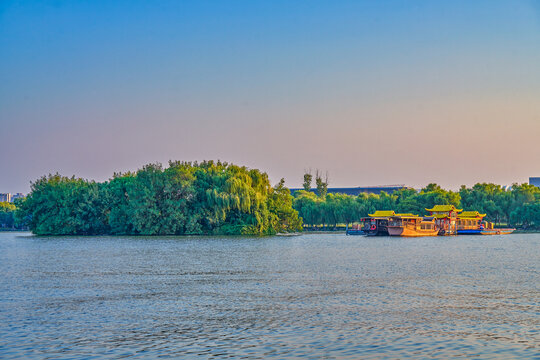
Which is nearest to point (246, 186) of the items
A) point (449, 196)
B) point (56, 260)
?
point (56, 260)

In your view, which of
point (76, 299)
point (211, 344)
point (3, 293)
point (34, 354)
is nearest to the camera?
point (34, 354)

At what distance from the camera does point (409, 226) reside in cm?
9250

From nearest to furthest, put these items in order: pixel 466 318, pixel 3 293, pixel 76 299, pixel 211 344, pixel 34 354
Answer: pixel 34 354 → pixel 211 344 → pixel 466 318 → pixel 76 299 → pixel 3 293

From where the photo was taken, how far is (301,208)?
389ft

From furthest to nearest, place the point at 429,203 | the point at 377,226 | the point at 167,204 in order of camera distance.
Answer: the point at 429,203
the point at 377,226
the point at 167,204

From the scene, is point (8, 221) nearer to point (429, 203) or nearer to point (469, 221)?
point (429, 203)

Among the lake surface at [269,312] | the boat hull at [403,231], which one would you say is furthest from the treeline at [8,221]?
the lake surface at [269,312]

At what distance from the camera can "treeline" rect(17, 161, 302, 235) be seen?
3135 inches

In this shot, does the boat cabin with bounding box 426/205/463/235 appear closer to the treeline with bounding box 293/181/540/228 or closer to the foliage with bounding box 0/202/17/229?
the treeline with bounding box 293/181/540/228

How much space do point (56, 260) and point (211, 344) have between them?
28.3m

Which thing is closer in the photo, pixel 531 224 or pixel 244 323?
pixel 244 323

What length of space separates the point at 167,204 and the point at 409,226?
118 feet

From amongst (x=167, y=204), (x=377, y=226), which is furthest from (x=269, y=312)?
(x=377, y=226)

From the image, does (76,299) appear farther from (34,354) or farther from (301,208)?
(301,208)
